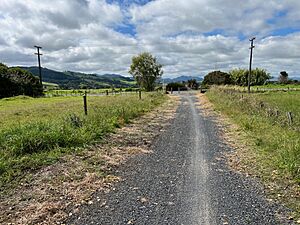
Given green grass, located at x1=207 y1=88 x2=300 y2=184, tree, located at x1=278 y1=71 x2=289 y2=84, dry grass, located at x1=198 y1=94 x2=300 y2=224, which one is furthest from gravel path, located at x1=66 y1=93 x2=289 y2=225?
tree, located at x1=278 y1=71 x2=289 y2=84

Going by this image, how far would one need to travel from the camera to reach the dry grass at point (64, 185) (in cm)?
379

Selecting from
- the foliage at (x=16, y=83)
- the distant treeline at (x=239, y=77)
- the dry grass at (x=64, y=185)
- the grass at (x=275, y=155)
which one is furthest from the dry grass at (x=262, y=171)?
the distant treeline at (x=239, y=77)

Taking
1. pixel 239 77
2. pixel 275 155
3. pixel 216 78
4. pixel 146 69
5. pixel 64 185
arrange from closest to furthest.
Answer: pixel 64 185
pixel 275 155
pixel 146 69
pixel 216 78
pixel 239 77

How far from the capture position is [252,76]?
8738cm

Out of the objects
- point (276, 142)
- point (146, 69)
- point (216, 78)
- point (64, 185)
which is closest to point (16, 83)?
point (146, 69)

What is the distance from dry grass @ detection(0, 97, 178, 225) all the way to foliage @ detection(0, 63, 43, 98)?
46.1 metres

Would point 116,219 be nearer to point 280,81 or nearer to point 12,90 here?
point 12,90

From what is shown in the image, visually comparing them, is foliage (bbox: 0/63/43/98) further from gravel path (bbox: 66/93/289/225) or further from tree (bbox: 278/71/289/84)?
tree (bbox: 278/71/289/84)

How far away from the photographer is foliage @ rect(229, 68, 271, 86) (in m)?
82.2

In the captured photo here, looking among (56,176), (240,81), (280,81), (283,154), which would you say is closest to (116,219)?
(56,176)

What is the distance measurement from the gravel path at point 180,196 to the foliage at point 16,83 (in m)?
47.5

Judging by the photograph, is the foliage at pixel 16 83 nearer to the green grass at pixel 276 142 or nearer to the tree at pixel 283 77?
the green grass at pixel 276 142

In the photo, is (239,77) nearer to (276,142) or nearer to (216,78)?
(216,78)

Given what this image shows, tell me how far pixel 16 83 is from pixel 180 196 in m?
50.6
